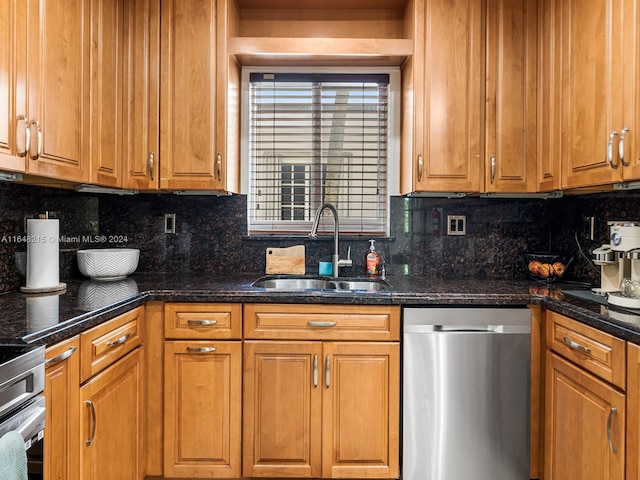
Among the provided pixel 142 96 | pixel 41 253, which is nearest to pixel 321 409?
pixel 41 253

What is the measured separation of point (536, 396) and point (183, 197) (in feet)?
6.79

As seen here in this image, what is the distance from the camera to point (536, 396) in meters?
1.91

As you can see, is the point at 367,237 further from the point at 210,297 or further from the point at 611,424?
the point at 611,424

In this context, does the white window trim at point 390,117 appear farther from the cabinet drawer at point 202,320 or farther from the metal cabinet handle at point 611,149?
the metal cabinet handle at point 611,149

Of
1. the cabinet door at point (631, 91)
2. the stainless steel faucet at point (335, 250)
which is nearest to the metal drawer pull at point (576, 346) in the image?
the cabinet door at point (631, 91)

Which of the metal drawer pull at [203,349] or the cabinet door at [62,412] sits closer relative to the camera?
the cabinet door at [62,412]

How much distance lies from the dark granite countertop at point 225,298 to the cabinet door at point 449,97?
21.7 inches

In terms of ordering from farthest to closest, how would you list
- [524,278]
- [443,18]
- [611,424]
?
[524,278], [443,18], [611,424]

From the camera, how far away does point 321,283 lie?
95.5 inches

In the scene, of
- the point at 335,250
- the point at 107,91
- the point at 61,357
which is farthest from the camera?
the point at 335,250

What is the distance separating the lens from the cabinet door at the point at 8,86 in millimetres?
1396

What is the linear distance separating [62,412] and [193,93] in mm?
1536

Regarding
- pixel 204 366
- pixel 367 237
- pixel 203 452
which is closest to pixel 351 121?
pixel 367 237

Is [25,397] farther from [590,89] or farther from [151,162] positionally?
[590,89]
